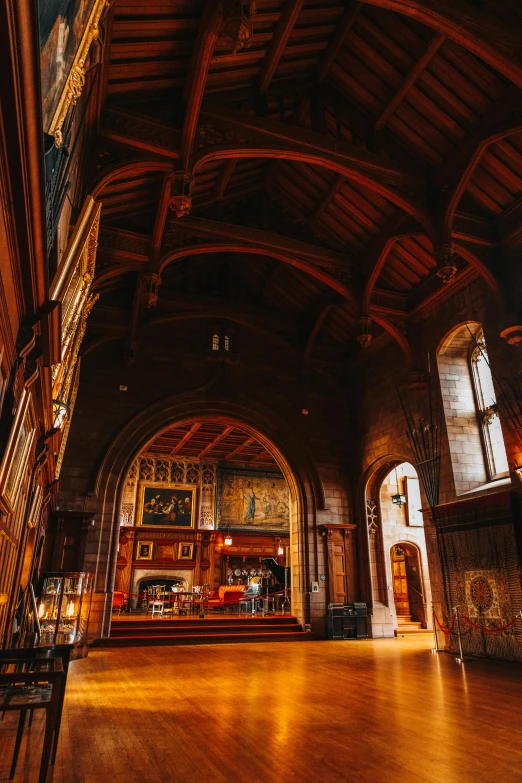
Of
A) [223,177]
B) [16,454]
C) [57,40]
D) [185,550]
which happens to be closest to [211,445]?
[185,550]

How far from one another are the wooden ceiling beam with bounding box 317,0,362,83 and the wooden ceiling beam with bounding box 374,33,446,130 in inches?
48.1

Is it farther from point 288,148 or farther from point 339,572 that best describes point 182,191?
point 339,572

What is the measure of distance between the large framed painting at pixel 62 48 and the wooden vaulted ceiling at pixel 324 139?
277cm

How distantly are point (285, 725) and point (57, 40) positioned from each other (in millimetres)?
4948

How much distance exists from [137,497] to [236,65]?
1532 cm

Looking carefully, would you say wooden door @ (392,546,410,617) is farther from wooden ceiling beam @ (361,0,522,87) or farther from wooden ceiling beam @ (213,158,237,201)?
wooden ceiling beam @ (361,0,522,87)

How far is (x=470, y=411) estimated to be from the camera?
428 inches

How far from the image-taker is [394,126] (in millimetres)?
9445

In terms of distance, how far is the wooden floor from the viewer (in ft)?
10.2

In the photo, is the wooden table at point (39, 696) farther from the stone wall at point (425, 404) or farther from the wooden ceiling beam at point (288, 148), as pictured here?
→ the stone wall at point (425, 404)

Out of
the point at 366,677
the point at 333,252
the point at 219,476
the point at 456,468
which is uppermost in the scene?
the point at 333,252

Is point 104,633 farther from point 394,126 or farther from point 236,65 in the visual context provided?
point 394,126

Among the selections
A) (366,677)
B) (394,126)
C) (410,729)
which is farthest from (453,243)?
(410,729)

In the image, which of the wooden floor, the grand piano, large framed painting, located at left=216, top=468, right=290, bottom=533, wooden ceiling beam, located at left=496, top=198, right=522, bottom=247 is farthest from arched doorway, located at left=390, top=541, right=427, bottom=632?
wooden ceiling beam, located at left=496, top=198, right=522, bottom=247
